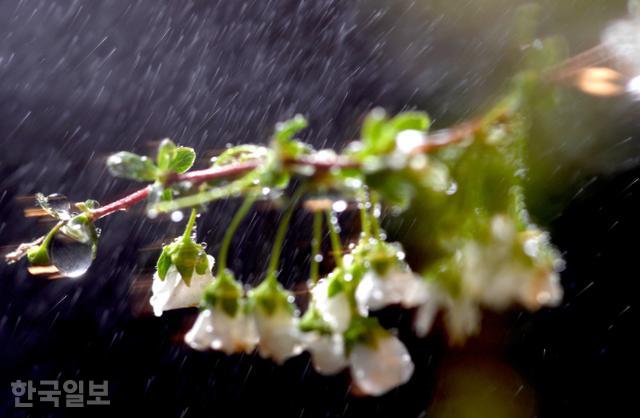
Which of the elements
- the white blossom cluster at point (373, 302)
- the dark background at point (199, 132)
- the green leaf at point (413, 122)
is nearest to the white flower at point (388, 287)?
the white blossom cluster at point (373, 302)

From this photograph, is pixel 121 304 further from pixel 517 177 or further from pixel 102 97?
pixel 517 177

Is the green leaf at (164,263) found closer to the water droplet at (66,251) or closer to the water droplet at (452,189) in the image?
the water droplet at (66,251)

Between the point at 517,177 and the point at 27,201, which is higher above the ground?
the point at 517,177

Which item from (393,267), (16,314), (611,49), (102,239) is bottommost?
(16,314)

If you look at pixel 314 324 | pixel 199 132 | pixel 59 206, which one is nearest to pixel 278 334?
pixel 314 324

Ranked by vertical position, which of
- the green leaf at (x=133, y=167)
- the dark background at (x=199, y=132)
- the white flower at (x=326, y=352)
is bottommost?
the dark background at (x=199, y=132)

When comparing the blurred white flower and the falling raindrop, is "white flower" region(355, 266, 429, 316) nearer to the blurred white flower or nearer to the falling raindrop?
the blurred white flower

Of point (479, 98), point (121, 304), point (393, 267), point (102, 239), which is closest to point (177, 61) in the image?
point (102, 239)

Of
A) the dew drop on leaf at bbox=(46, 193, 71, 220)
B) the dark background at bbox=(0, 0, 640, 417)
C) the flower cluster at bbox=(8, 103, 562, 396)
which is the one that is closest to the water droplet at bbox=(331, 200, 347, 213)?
the flower cluster at bbox=(8, 103, 562, 396)
